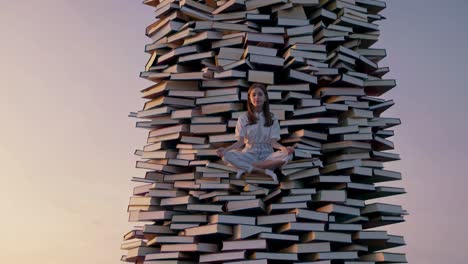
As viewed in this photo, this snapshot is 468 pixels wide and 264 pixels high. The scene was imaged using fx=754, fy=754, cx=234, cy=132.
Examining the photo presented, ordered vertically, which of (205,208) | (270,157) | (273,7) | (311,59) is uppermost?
(273,7)

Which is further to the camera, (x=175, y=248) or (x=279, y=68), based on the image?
(x=279, y=68)

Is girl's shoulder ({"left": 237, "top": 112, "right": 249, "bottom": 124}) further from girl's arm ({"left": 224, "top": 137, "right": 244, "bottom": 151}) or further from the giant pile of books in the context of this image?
the giant pile of books

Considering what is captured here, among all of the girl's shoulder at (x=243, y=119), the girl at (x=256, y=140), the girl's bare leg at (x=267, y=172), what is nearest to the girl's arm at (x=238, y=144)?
the girl at (x=256, y=140)

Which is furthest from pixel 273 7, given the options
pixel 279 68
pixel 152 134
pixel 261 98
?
pixel 152 134

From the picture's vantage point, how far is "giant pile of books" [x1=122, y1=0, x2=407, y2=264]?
805 centimetres

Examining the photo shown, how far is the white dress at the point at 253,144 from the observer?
8.12 metres

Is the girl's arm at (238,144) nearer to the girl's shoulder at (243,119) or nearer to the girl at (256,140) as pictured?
the girl at (256,140)

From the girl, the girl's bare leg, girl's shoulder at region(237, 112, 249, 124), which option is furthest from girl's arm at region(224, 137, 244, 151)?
the girl's bare leg

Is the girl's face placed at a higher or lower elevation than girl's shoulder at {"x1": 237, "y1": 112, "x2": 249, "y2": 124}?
higher

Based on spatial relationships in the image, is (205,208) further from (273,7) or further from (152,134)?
(273,7)

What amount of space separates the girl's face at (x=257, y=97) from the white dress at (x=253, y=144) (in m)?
0.12

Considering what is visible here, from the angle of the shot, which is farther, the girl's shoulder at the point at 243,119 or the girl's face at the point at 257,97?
the girl's shoulder at the point at 243,119

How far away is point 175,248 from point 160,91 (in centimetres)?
196

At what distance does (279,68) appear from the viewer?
885 centimetres
